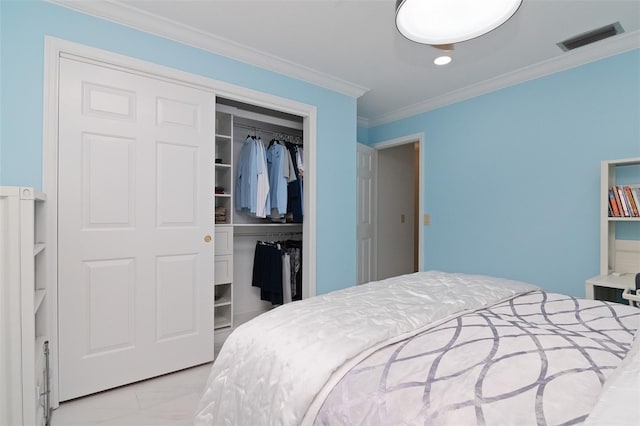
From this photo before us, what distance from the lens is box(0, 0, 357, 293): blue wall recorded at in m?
1.73

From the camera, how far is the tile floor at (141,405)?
1.71 meters

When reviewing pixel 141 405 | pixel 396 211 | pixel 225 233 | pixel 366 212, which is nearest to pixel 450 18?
pixel 225 233

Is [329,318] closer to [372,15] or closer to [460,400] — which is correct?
[460,400]

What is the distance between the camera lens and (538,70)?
2.69m

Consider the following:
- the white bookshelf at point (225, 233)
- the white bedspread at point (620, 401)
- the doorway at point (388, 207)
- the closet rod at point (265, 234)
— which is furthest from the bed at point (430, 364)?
the doorway at point (388, 207)

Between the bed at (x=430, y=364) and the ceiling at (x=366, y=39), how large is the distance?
1746 millimetres

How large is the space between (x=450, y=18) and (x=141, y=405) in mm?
2552

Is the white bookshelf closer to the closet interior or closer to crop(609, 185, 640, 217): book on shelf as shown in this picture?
the closet interior

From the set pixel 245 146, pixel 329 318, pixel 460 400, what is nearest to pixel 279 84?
pixel 245 146

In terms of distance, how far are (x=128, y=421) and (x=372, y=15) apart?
2713 mm

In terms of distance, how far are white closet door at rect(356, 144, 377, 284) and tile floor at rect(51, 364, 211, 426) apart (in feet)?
7.57

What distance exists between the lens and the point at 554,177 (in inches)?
104

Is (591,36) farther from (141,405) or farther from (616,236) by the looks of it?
(141,405)

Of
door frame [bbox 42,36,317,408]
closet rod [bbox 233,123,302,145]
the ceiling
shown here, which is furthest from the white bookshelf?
the ceiling
